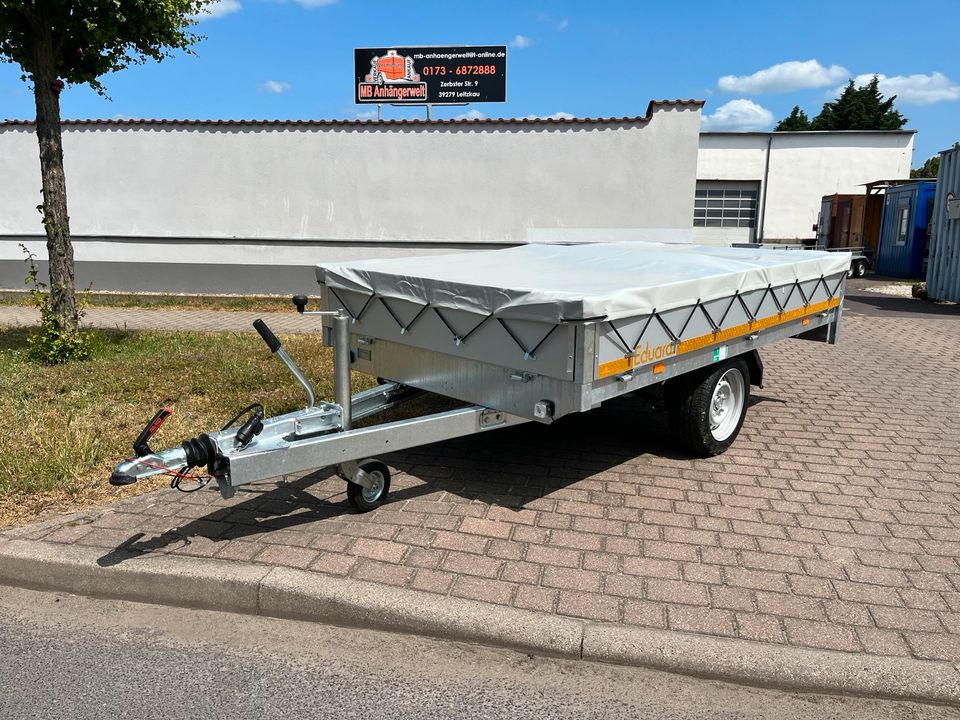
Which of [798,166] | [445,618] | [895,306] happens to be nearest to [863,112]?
[798,166]

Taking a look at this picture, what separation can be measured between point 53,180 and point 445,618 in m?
7.03

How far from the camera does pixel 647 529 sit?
4141mm

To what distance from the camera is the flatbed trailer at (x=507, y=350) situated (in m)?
3.65

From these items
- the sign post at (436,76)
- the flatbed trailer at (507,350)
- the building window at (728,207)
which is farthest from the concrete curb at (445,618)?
the building window at (728,207)

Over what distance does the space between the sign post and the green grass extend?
8.45 m

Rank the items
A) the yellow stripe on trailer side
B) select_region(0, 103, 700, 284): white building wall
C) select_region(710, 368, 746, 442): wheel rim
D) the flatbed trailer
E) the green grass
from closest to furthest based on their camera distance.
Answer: the flatbed trailer
the yellow stripe on trailer side
the green grass
select_region(710, 368, 746, 442): wheel rim
select_region(0, 103, 700, 284): white building wall

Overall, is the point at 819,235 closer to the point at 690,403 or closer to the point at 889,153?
the point at 889,153

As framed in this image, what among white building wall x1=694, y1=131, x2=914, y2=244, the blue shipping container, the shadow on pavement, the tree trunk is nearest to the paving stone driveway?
the tree trunk

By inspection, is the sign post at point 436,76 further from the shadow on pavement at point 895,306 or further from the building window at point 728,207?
the building window at point 728,207

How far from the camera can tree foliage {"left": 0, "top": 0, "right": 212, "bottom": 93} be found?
7.28 meters

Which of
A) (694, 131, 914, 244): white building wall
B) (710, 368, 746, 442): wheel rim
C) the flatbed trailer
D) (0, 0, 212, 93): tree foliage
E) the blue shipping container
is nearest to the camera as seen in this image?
the flatbed trailer

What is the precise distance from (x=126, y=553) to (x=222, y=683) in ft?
3.87

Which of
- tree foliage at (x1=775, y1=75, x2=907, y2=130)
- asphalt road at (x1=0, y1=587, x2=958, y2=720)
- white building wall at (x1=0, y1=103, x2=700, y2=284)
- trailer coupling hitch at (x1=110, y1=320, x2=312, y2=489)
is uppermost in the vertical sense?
tree foliage at (x1=775, y1=75, x2=907, y2=130)

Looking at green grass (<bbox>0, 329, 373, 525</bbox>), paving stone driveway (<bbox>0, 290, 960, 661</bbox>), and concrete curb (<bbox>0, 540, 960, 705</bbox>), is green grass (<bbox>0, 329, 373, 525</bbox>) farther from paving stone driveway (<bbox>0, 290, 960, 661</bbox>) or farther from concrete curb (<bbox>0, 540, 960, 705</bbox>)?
concrete curb (<bbox>0, 540, 960, 705</bbox>)
